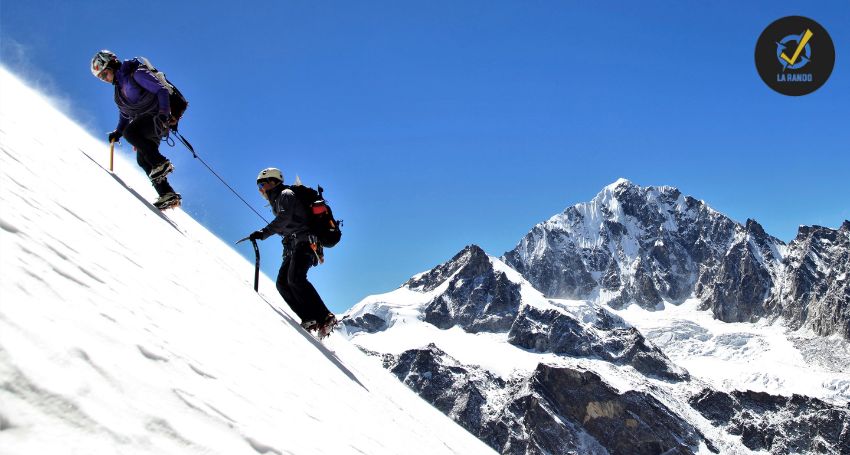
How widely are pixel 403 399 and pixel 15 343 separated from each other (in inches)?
308

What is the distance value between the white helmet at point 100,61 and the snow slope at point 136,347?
1360mm

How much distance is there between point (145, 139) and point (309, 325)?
4.33 meters

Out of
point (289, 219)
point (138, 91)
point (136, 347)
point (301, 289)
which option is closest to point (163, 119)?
point (138, 91)

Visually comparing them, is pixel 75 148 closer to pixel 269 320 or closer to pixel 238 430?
pixel 269 320

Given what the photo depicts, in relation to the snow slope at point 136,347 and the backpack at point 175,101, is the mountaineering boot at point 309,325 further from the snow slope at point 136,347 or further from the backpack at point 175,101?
the backpack at point 175,101

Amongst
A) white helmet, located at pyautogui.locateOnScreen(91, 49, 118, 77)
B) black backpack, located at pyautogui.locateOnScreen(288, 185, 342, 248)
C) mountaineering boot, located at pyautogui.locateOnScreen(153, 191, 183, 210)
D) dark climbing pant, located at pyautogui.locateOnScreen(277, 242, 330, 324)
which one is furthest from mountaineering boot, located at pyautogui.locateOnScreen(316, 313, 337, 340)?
white helmet, located at pyautogui.locateOnScreen(91, 49, 118, 77)

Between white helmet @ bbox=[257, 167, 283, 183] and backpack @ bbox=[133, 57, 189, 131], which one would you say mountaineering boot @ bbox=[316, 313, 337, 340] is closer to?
white helmet @ bbox=[257, 167, 283, 183]

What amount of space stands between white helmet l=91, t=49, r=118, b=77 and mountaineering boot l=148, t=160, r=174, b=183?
5.48 feet

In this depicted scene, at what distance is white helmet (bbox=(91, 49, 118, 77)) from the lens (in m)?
10.3

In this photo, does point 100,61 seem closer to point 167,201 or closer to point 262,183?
point 167,201

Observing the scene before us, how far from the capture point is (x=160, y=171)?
1038 centimetres

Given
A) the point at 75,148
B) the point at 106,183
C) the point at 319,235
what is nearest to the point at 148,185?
the point at 75,148

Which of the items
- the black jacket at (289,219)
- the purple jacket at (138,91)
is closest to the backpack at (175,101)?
the purple jacket at (138,91)

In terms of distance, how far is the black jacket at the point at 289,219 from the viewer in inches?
359
